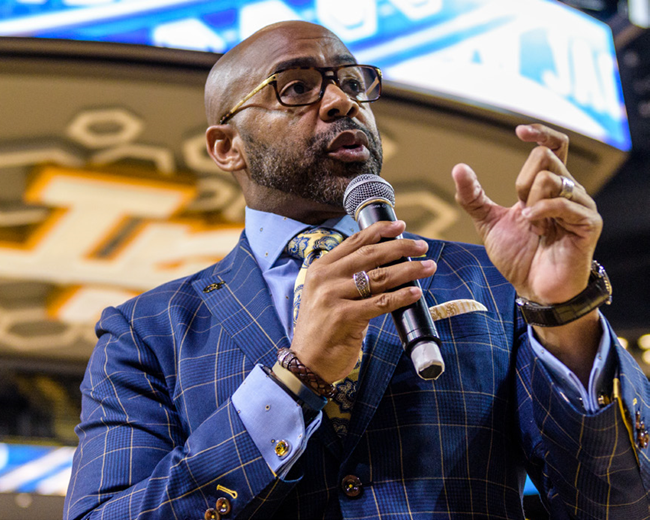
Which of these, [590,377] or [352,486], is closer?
[590,377]

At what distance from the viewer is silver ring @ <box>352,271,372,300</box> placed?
3.50 feet

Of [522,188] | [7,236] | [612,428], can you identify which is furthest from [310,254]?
[7,236]

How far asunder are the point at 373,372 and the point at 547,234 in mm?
432

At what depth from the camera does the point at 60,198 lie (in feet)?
15.1

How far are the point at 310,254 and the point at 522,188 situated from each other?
0.56 meters

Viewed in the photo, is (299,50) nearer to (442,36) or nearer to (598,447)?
(598,447)

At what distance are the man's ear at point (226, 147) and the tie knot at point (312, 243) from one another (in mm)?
343

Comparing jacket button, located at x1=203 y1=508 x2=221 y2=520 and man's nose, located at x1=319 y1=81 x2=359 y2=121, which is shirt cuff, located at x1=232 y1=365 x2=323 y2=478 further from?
man's nose, located at x1=319 y1=81 x2=359 y2=121

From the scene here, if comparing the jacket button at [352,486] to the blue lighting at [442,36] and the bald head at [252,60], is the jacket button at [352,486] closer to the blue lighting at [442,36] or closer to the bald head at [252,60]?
the bald head at [252,60]

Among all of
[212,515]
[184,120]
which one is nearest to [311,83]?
[212,515]

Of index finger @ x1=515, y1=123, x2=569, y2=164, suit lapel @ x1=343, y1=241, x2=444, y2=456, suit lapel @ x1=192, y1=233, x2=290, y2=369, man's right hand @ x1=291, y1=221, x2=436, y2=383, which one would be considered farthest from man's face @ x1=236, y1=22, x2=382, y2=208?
index finger @ x1=515, y1=123, x2=569, y2=164

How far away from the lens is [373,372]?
1.29 metres

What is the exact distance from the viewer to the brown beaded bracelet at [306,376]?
112 cm

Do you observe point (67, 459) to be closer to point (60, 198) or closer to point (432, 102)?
point (60, 198)
